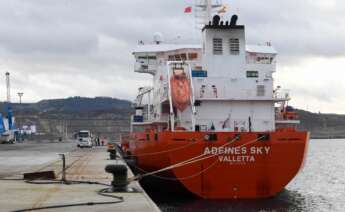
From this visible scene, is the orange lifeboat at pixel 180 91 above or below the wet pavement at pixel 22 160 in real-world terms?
above

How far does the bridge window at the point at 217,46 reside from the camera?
86.5ft

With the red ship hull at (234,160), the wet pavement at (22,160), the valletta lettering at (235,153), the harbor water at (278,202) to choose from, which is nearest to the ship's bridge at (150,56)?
the wet pavement at (22,160)

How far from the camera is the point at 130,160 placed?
107ft

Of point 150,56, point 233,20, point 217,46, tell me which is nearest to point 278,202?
point 217,46

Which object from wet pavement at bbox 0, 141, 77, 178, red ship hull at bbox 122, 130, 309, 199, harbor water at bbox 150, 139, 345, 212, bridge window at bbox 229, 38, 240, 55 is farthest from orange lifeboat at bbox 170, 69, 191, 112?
wet pavement at bbox 0, 141, 77, 178

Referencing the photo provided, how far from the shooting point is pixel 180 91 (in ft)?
80.6

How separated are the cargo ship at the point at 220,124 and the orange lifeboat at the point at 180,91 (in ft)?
0.14

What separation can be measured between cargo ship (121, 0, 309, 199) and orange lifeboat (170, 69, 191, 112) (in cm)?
4

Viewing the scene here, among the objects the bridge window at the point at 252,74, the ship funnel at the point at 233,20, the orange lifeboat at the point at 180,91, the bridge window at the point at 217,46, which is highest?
the ship funnel at the point at 233,20

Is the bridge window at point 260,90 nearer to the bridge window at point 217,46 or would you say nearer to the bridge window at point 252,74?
the bridge window at point 252,74

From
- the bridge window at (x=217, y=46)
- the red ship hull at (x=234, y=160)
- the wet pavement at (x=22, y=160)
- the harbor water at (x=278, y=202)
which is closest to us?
the harbor water at (x=278, y=202)

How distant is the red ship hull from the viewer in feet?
72.3

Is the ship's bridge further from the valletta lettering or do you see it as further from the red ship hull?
the valletta lettering

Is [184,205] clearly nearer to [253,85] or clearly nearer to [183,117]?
[183,117]
